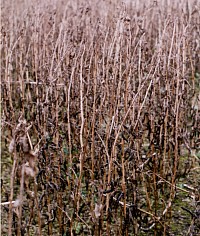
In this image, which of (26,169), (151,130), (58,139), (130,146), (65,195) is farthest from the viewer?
(65,195)

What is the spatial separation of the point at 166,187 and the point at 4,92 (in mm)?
1279

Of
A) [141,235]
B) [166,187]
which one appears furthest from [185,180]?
[141,235]

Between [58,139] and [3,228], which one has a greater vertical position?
[58,139]

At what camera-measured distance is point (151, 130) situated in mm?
2238

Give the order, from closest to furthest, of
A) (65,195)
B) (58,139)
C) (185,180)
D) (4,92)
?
(58,139) → (65,195) → (185,180) → (4,92)

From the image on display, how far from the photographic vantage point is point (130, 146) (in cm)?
184

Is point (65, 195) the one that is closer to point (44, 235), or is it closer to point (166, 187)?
point (44, 235)

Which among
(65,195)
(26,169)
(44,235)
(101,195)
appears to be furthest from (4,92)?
(26,169)

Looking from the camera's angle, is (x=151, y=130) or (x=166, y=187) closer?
(x=151, y=130)

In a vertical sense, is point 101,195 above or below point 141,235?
above

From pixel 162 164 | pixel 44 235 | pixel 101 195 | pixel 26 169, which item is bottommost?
pixel 44 235

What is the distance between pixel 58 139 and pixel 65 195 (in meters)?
0.53

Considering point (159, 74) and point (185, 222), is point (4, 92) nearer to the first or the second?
point (159, 74)

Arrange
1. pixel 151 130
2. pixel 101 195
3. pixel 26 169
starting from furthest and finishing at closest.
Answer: pixel 151 130
pixel 101 195
pixel 26 169
